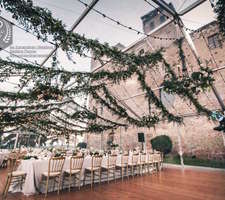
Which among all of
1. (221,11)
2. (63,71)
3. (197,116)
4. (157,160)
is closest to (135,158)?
(157,160)

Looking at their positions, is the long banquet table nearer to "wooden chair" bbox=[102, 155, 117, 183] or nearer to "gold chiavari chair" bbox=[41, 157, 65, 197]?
"gold chiavari chair" bbox=[41, 157, 65, 197]

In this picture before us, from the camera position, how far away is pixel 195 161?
8.03 metres

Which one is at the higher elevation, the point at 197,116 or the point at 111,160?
the point at 197,116

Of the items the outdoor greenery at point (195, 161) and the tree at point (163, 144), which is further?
the tree at point (163, 144)

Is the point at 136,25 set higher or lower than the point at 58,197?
higher

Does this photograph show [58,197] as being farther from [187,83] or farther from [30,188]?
[187,83]

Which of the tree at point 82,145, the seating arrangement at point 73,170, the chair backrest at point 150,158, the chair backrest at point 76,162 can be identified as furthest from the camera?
the tree at point 82,145

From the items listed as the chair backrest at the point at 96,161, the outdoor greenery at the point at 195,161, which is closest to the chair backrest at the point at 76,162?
the chair backrest at the point at 96,161

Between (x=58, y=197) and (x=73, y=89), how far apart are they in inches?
127

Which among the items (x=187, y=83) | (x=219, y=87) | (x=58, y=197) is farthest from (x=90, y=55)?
(x=219, y=87)

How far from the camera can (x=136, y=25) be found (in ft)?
12.2

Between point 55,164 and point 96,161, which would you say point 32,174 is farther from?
point 96,161

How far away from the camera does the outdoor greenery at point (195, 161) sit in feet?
24.0

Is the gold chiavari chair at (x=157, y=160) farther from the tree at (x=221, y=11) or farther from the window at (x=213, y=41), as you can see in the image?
the window at (x=213, y=41)
